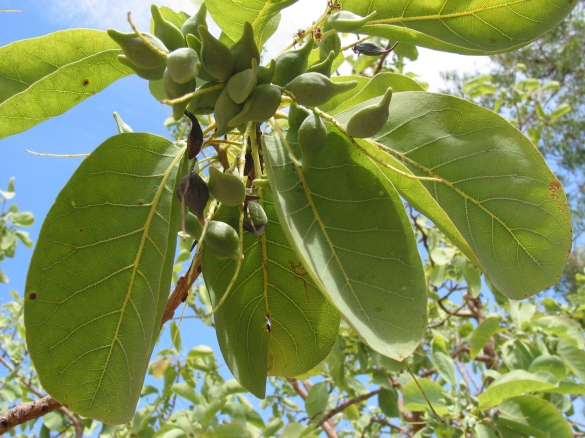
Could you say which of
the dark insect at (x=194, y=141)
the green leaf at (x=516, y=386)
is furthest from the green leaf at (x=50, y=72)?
the green leaf at (x=516, y=386)

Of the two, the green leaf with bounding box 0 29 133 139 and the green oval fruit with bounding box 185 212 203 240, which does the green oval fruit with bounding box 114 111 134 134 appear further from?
the green oval fruit with bounding box 185 212 203 240

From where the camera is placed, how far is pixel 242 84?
782 mm

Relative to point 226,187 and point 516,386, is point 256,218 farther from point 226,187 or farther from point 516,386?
point 516,386

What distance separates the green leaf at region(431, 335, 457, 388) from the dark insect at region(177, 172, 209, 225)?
7.17ft

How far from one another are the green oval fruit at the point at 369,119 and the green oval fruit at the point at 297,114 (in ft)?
0.33

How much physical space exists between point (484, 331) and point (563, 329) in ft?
1.61

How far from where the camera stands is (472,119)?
0.98 metres

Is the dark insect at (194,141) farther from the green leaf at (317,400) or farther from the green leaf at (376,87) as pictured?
the green leaf at (317,400)

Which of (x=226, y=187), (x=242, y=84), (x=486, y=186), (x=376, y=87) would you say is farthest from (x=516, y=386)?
(x=242, y=84)

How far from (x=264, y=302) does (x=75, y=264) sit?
445mm

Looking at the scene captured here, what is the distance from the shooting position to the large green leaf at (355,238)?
30.6 inches

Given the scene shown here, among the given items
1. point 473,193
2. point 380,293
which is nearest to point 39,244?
point 380,293

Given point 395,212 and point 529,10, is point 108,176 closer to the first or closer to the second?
point 395,212

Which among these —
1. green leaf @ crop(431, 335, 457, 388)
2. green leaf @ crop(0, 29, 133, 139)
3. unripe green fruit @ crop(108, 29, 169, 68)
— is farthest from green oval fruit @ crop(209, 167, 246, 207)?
green leaf @ crop(431, 335, 457, 388)
